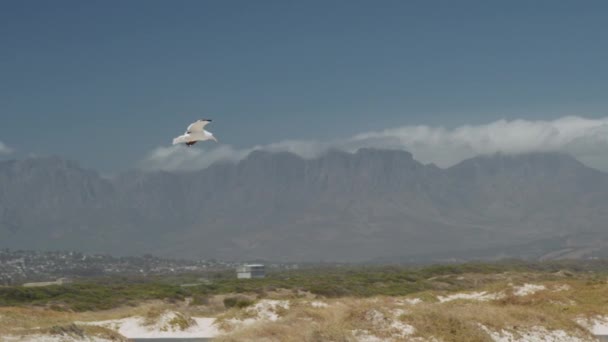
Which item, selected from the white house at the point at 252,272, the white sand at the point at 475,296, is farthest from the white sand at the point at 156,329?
the white house at the point at 252,272

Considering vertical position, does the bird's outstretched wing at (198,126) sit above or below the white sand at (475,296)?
above

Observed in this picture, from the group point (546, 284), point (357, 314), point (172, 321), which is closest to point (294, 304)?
point (172, 321)

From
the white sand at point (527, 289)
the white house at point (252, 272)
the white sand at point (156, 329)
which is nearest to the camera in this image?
the white sand at point (156, 329)

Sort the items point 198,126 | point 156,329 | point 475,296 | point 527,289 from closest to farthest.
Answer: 1. point 198,126
2. point 156,329
3. point 475,296
4. point 527,289

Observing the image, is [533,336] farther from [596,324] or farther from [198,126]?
[198,126]

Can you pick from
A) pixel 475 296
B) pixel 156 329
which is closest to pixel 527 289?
pixel 475 296

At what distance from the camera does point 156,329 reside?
5097 centimetres

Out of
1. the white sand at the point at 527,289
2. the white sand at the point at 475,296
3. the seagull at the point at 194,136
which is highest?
the seagull at the point at 194,136

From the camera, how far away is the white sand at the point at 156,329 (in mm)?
50406

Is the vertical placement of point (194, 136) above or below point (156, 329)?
above

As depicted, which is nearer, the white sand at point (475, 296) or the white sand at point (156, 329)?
the white sand at point (156, 329)

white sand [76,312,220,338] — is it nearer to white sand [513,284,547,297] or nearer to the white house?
white sand [513,284,547,297]

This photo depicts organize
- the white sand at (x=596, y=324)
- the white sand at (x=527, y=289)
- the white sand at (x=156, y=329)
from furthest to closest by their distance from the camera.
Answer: the white sand at (x=527, y=289), the white sand at (x=156, y=329), the white sand at (x=596, y=324)

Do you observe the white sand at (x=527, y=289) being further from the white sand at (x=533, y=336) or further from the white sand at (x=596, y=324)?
the white sand at (x=533, y=336)
